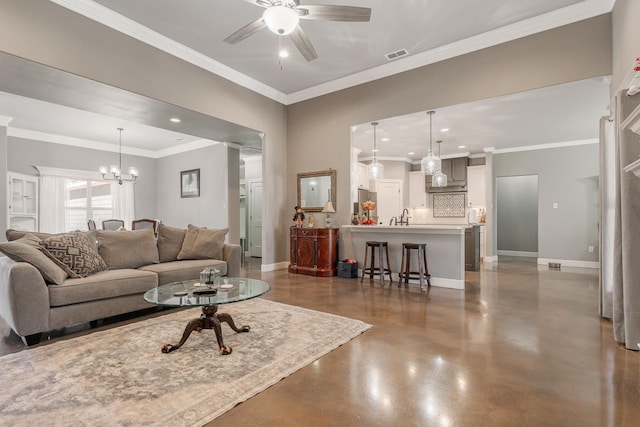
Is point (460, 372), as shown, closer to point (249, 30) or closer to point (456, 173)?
point (249, 30)

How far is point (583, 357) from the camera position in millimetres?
2279

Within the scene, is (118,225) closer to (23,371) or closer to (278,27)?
(23,371)

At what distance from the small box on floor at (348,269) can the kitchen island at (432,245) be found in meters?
0.21

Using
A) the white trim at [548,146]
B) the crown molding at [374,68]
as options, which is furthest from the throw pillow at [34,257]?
the white trim at [548,146]

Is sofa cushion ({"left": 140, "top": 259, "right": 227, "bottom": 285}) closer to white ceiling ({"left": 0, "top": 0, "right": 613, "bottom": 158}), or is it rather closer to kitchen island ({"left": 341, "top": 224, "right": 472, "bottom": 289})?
kitchen island ({"left": 341, "top": 224, "right": 472, "bottom": 289})

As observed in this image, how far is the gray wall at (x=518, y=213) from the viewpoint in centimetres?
928

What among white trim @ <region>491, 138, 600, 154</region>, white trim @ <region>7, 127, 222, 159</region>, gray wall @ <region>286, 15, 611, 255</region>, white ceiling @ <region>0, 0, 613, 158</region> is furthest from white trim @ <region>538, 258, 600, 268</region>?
white trim @ <region>7, 127, 222, 159</region>

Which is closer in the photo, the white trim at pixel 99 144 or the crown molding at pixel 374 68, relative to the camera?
the crown molding at pixel 374 68

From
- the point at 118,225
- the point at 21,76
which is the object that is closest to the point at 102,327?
the point at 21,76

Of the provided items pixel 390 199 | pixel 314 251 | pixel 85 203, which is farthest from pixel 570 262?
pixel 85 203

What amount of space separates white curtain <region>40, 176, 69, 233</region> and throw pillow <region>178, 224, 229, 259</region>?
17.3ft

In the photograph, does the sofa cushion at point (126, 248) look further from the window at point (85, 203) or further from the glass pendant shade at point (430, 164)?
the window at point (85, 203)

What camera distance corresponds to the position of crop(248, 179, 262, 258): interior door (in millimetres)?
8773

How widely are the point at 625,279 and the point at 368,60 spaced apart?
13.3 ft
